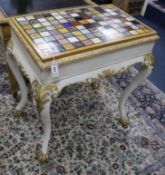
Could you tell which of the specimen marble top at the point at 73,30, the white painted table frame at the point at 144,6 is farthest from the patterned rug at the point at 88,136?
the white painted table frame at the point at 144,6

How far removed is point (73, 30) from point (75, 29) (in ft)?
0.04

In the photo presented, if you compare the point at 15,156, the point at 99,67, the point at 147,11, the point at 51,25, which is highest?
the point at 51,25

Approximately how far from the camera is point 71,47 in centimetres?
91

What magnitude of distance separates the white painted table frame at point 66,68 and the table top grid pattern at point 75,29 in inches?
2.6

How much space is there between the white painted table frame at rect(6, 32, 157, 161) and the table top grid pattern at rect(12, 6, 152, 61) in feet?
0.21

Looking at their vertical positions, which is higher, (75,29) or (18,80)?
(75,29)

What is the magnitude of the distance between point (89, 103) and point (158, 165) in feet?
2.02

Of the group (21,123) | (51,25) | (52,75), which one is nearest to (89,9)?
(51,25)

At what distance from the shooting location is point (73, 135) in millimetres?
1399

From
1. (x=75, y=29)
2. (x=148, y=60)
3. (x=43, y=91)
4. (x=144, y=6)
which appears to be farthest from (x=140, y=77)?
(x=144, y=6)

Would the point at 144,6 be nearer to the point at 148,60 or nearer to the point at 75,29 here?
the point at 148,60

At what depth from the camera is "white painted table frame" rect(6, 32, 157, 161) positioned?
921 millimetres

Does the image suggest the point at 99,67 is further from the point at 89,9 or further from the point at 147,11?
the point at 147,11

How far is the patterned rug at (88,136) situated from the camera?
4.10 ft
